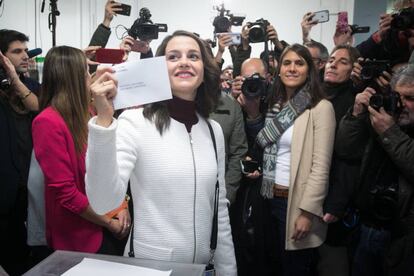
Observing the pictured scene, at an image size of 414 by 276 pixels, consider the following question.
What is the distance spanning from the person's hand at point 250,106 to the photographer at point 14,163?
112cm

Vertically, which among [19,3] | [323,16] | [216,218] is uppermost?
[19,3]

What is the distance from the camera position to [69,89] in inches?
56.5

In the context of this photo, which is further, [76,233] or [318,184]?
[318,184]

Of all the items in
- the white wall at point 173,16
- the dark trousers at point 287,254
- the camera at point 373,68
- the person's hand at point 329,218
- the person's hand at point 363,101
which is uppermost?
the white wall at point 173,16

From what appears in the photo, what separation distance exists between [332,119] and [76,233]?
1188mm

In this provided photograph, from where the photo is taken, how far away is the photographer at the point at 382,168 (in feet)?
4.53

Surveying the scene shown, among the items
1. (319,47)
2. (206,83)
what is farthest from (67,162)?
(319,47)

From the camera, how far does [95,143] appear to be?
0.82 m

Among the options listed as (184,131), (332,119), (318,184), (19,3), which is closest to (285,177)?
(318,184)

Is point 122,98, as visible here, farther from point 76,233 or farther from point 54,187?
point 76,233

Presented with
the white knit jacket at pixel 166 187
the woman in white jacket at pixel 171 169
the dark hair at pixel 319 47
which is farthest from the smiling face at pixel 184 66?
the dark hair at pixel 319 47

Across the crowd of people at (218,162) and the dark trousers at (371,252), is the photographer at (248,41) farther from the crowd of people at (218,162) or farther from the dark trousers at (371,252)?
the dark trousers at (371,252)

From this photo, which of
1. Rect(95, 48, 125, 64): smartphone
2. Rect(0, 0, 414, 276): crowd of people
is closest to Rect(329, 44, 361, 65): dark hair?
Rect(0, 0, 414, 276): crowd of people

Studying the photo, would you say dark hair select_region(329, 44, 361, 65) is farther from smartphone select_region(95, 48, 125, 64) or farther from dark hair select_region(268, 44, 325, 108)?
smartphone select_region(95, 48, 125, 64)
